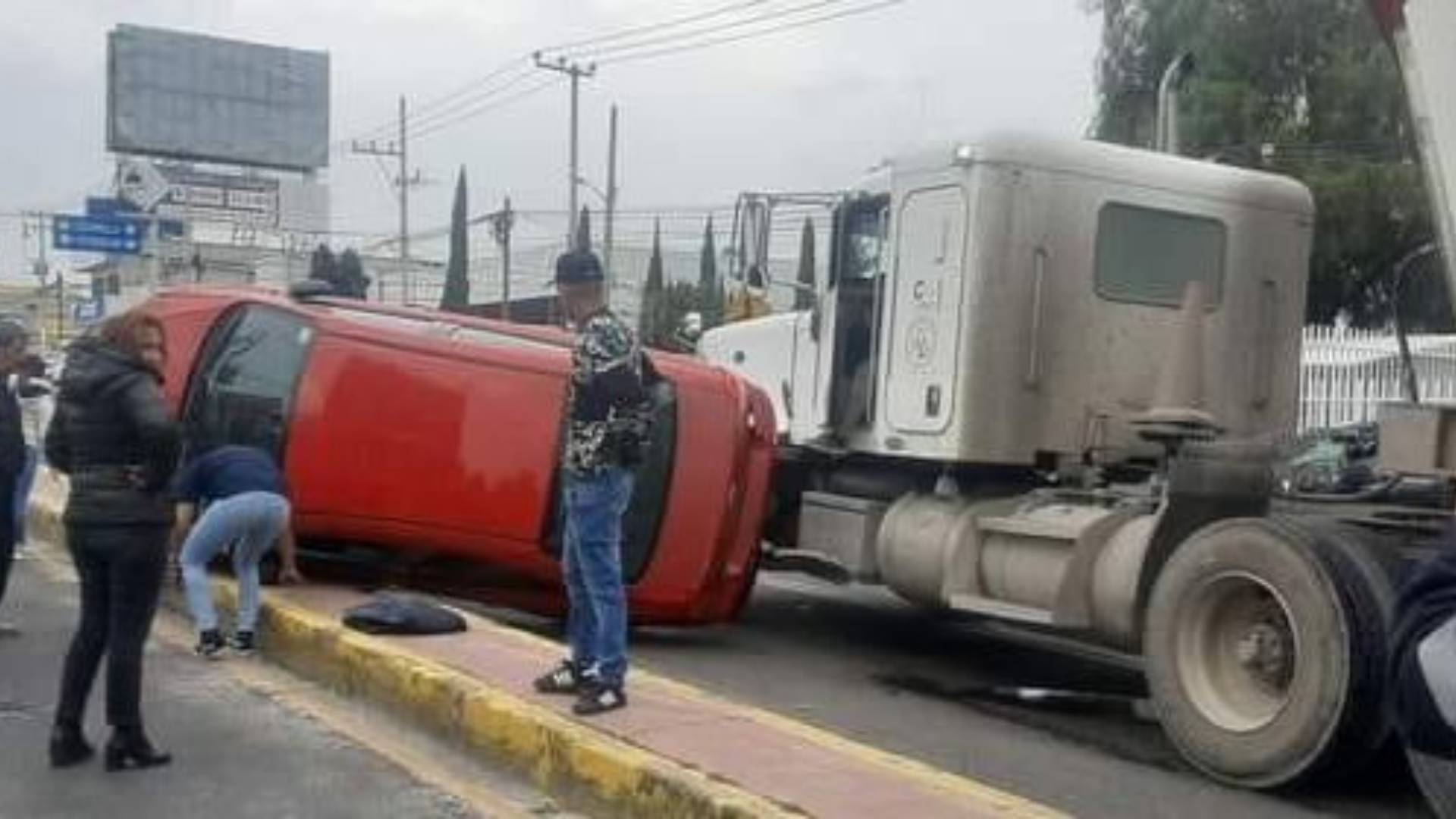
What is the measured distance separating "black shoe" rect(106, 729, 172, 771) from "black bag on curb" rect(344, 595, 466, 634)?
6.04ft

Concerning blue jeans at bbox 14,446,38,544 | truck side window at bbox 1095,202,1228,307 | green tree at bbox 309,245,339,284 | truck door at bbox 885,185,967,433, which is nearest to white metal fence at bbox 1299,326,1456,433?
truck side window at bbox 1095,202,1228,307

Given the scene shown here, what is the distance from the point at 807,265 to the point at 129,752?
17.5 feet

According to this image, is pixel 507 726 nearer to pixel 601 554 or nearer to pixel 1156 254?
pixel 601 554

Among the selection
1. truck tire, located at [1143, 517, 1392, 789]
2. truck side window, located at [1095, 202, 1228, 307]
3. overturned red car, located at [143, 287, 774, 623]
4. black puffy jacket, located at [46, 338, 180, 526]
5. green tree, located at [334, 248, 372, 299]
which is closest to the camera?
black puffy jacket, located at [46, 338, 180, 526]

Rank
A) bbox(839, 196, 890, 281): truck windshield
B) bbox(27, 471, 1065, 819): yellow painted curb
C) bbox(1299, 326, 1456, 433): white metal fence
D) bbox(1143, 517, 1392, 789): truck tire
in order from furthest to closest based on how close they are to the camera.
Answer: bbox(1299, 326, 1456, 433): white metal fence < bbox(839, 196, 890, 281): truck windshield < bbox(1143, 517, 1392, 789): truck tire < bbox(27, 471, 1065, 819): yellow painted curb

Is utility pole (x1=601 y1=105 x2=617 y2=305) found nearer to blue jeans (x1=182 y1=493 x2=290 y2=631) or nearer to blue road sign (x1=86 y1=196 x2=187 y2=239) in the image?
blue road sign (x1=86 y1=196 x2=187 y2=239)

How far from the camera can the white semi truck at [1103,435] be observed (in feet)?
23.7

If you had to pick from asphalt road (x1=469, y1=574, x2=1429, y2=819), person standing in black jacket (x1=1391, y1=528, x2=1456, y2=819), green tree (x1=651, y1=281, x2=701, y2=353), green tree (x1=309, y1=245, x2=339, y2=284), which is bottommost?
asphalt road (x1=469, y1=574, x2=1429, y2=819)

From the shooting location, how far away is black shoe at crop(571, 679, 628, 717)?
268 inches

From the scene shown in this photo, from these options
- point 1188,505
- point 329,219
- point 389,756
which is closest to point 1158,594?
point 1188,505

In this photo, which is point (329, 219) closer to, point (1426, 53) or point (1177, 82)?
point (1177, 82)

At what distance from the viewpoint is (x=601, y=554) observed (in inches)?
273

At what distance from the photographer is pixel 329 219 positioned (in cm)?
8288

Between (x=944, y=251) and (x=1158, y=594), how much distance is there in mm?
2416
